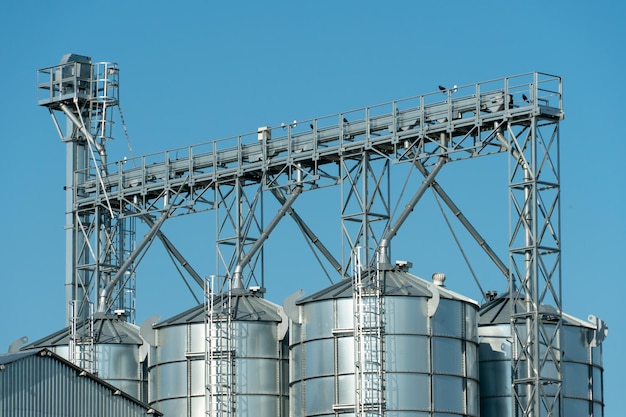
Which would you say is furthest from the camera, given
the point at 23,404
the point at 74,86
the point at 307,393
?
the point at 74,86

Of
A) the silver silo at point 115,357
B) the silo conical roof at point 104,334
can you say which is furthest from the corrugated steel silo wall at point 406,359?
the silo conical roof at point 104,334

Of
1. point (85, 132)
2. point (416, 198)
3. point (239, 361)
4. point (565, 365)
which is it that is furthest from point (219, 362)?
point (85, 132)

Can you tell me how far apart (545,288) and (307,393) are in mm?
9606

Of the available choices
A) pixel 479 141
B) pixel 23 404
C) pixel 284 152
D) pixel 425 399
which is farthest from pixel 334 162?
pixel 23 404

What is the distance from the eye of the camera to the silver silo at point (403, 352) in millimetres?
66938

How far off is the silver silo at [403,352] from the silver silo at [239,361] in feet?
10.2

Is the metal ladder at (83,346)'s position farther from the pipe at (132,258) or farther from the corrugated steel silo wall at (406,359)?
the corrugated steel silo wall at (406,359)

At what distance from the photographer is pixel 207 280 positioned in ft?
243

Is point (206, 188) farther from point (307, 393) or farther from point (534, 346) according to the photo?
point (534, 346)

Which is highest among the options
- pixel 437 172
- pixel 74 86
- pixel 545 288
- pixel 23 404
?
pixel 74 86

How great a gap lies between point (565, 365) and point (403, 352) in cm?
767

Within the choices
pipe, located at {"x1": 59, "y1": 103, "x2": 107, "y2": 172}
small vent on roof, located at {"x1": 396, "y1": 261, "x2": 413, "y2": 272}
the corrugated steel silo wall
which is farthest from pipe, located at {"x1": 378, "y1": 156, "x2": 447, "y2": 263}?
pipe, located at {"x1": 59, "y1": 103, "x2": 107, "y2": 172}

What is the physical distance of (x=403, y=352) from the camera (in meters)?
67.2

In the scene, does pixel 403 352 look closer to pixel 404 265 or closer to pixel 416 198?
pixel 404 265
